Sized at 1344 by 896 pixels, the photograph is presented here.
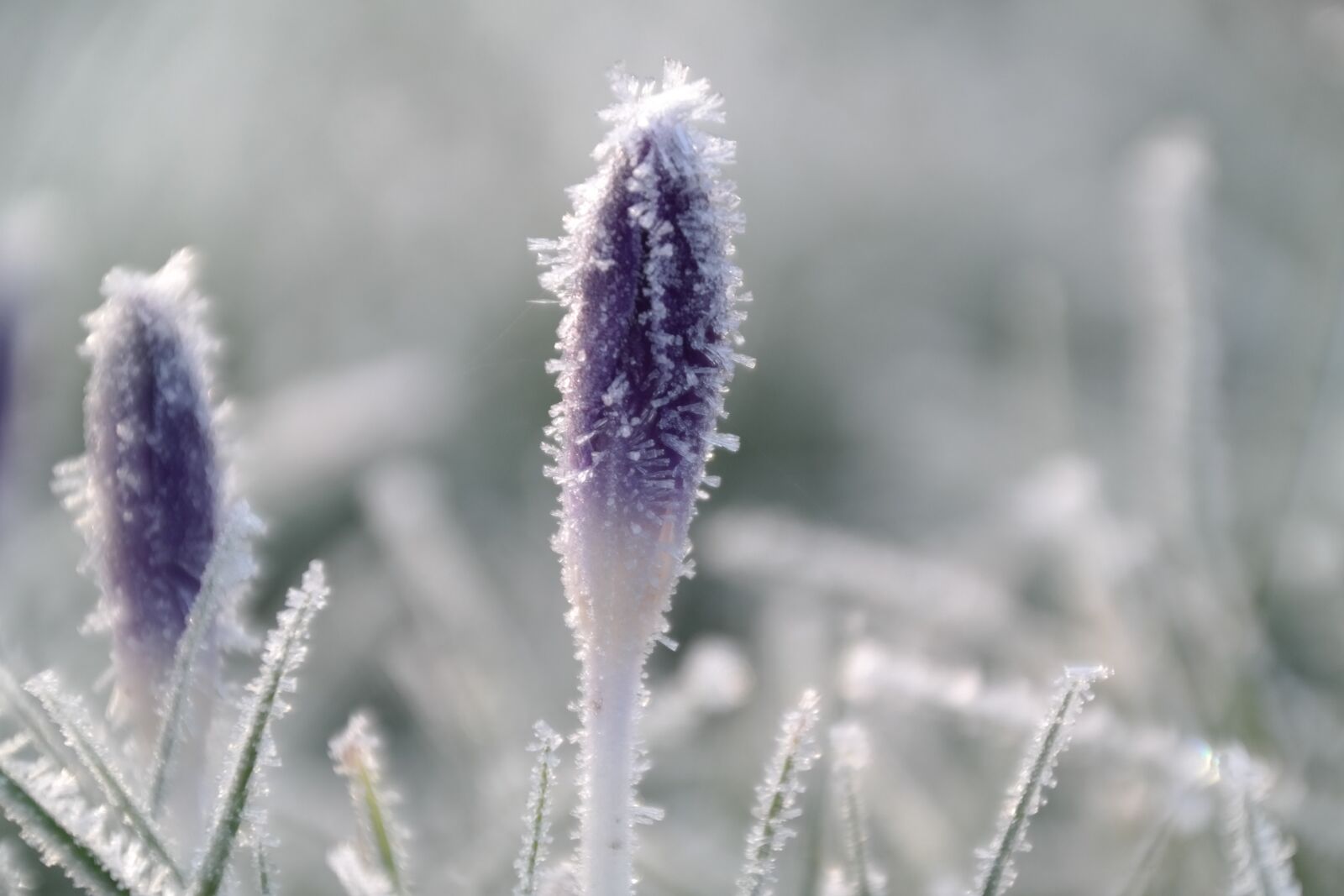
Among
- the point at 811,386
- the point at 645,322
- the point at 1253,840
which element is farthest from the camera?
the point at 811,386

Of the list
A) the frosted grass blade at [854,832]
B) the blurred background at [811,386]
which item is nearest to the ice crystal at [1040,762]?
the frosted grass blade at [854,832]

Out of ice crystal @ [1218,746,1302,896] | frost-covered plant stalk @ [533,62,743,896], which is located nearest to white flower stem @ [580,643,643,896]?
frost-covered plant stalk @ [533,62,743,896]

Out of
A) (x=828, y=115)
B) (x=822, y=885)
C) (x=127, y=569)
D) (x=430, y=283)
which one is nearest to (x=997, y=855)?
(x=822, y=885)

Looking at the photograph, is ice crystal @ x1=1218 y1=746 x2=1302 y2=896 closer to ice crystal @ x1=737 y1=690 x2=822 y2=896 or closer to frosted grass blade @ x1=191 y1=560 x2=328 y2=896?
ice crystal @ x1=737 y1=690 x2=822 y2=896

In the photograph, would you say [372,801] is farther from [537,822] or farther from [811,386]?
[811,386]

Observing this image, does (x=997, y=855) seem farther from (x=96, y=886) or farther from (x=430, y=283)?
(x=430, y=283)

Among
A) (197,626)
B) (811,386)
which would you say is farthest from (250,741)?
(811,386)
